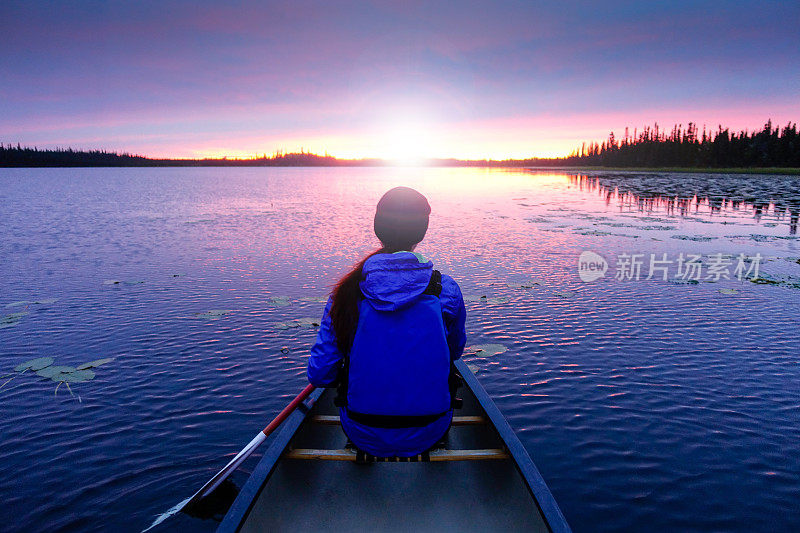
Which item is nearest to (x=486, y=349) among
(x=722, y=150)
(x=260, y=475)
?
(x=260, y=475)

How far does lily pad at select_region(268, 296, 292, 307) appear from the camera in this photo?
1216 centimetres

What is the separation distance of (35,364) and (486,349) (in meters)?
8.33

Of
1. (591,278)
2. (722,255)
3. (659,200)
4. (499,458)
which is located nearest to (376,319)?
(499,458)

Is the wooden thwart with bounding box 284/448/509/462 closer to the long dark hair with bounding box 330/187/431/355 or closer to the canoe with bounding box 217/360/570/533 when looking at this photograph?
the canoe with bounding box 217/360/570/533

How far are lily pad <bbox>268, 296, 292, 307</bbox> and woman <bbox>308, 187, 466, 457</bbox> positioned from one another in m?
8.65

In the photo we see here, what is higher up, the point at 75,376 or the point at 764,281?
the point at 764,281

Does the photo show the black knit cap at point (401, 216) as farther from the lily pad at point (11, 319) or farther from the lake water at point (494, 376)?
the lily pad at point (11, 319)

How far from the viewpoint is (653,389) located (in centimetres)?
759

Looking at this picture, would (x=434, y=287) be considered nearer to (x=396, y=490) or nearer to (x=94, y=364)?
(x=396, y=490)

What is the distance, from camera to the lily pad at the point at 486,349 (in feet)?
29.4

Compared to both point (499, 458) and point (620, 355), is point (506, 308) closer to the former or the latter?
point (620, 355)

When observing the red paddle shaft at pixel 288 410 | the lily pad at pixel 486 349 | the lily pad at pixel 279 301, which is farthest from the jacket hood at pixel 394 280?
the lily pad at pixel 279 301

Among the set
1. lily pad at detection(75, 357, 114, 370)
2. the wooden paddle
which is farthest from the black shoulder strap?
lily pad at detection(75, 357, 114, 370)

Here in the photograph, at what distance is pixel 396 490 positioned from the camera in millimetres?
4180
